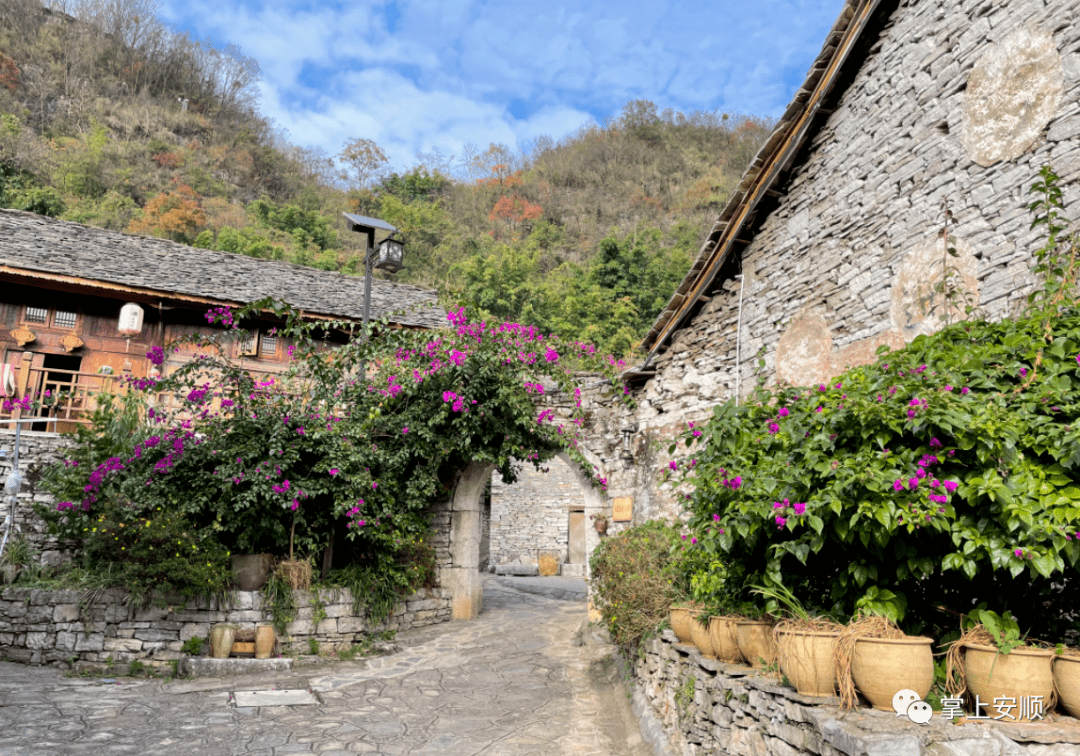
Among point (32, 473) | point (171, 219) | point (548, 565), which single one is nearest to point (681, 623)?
point (32, 473)

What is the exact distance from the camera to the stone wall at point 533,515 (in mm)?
18234

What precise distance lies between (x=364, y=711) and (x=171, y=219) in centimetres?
2271

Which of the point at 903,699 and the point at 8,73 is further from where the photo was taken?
the point at 8,73

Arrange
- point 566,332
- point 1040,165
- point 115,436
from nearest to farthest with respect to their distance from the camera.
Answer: point 1040,165
point 115,436
point 566,332

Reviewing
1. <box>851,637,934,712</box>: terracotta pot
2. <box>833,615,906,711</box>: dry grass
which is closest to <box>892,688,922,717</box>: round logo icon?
<box>851,637,934,712</box>: terracotta pot

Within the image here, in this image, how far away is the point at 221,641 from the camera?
7176 mm

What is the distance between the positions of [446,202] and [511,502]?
61.6 feet

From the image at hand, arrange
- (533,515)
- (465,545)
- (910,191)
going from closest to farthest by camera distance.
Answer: (910,191) → (465,545) → (533,515)

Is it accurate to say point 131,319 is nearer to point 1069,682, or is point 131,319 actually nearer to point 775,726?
point 775,726

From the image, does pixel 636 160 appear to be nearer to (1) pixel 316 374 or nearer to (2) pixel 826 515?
(1) pixel 316 374

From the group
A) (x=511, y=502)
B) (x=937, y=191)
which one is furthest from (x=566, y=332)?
(x=937, y=191)

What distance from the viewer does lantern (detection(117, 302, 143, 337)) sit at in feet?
38.1

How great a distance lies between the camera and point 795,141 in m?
6.16

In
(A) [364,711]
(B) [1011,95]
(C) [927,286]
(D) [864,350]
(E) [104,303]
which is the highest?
(E) [104,303]
